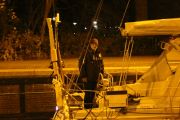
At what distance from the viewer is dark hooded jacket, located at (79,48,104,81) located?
5801 mm

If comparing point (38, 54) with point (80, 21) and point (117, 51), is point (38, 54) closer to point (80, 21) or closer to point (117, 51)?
point (117, 51)

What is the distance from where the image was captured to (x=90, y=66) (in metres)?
5.82

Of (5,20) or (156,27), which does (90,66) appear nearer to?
(156,27)

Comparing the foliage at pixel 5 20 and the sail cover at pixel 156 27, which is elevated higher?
the foliage at pixel 5 20

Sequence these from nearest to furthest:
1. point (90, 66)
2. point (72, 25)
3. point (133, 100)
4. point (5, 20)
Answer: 1. point (133, 100)
2. point (90, 66)
3. point (5, 20)
4. point (72, 25)

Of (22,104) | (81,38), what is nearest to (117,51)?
(81,38)

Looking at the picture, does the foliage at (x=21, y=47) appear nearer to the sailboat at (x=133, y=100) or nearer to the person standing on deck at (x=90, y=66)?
the sailboat at (x=133, y=100)

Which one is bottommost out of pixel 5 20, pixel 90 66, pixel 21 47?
pixel 90 66

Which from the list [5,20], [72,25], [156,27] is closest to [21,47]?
[5,20]

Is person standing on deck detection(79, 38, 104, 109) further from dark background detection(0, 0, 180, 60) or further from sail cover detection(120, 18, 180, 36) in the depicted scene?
dark background detection(0, 0, 180, 60)

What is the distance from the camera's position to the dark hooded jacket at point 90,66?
19.0 feet

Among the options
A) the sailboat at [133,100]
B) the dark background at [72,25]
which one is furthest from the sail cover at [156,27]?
the dark background at [72,25]

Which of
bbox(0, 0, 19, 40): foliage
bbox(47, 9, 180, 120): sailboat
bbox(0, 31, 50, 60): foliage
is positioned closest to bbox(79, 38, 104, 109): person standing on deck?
bbox(47, 9, 180, 120): sailboat

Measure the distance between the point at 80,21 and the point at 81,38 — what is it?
15.4 feet
